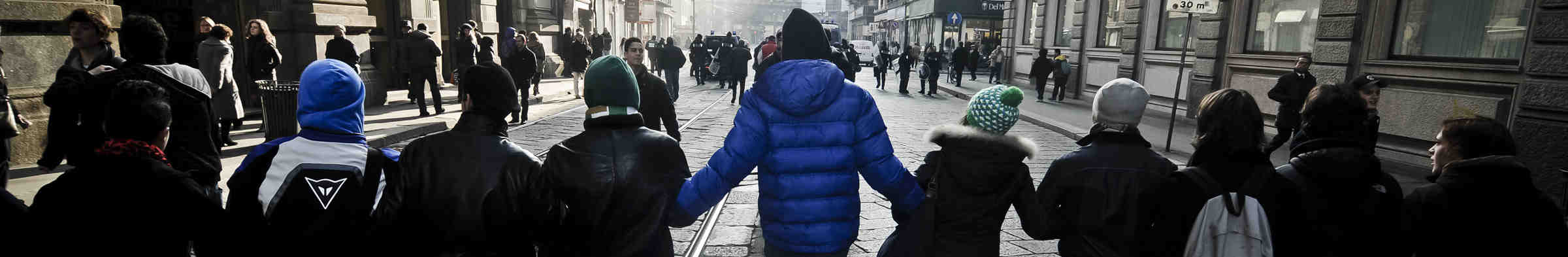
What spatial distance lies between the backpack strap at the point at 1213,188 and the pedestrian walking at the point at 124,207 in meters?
2.65

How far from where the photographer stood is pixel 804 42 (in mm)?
2645

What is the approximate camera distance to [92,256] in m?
1.99

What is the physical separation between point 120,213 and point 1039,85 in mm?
15197

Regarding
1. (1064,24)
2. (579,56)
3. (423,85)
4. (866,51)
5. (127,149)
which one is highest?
(1064,24)

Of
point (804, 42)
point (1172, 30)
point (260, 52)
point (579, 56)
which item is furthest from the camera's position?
Result: point (579, 56)

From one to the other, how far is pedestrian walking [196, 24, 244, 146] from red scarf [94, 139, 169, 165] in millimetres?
4060

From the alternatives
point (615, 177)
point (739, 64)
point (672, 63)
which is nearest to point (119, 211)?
point (615, 177)

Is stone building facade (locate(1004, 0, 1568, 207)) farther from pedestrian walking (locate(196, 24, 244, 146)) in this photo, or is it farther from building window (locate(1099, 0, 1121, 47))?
pedestrian walking (locate(196, 24, 244, 146))

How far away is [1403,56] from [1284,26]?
218cm

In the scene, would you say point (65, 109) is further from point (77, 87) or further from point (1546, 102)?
point (1546, 102)

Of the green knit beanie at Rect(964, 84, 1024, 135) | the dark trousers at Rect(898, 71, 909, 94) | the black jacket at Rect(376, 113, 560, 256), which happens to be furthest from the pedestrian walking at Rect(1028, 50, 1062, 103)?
the black jacket at Rect(376, 113, 560, 256)

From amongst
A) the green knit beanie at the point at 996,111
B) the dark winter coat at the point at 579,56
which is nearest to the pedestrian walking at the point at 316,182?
the green knit beanie at the point at 996,111

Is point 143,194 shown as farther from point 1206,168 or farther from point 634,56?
point 634,56

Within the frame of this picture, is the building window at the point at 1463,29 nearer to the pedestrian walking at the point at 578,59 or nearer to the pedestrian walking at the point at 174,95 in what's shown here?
the pedestrian walking at the point at 174,95
